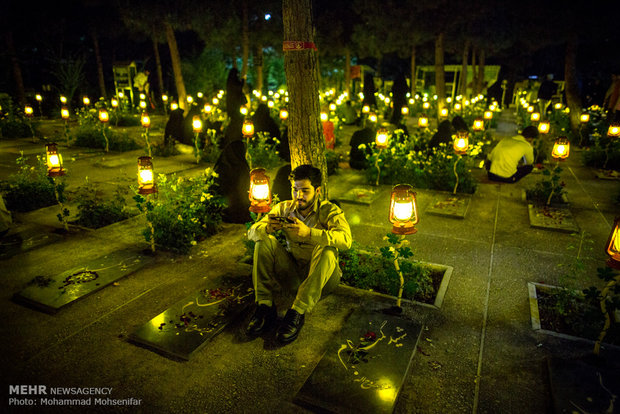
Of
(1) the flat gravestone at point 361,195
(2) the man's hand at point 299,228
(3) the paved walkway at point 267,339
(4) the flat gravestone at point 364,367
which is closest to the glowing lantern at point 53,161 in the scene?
(3) the paved walkway at point 267,339

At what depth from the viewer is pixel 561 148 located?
6.99 metres

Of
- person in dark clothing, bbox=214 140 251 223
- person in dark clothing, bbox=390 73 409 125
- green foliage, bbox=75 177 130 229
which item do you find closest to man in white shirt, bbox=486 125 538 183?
person in dark clothing, bbox=214 140 251 223

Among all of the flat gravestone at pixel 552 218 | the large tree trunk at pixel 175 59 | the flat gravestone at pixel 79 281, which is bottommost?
the flat gravestone at pixel 552 218

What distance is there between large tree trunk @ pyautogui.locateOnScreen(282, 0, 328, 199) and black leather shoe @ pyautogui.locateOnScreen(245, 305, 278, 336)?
1965mm

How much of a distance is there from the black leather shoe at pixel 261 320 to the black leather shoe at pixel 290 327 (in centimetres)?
16

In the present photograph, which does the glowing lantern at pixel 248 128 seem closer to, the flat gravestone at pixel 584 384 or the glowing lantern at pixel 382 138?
the glowing lantern at pixel 382 138

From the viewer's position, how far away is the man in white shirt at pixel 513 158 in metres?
7.92

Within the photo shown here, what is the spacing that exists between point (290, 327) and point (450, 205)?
4647mm

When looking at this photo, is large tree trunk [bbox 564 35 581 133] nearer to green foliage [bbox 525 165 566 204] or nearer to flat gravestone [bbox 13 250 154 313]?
green foliage [bbox 525 165 566 204]

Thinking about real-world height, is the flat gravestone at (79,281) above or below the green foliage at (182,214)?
below

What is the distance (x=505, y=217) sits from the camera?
652cm

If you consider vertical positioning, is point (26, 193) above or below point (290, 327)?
above

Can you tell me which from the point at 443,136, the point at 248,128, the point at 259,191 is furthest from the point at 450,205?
the point at 248,128

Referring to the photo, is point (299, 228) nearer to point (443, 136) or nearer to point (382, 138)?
point (382, 138)
